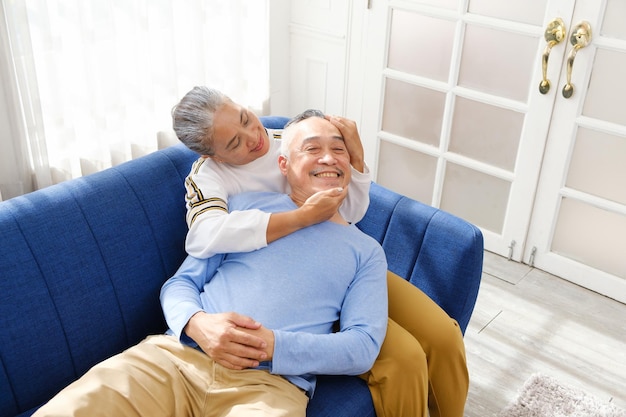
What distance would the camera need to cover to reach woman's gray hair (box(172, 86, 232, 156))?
1804mm

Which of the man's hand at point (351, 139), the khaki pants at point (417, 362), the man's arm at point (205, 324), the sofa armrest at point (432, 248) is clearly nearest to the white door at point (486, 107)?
the sofa armrest at point (432, 248)

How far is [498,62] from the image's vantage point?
2781mm

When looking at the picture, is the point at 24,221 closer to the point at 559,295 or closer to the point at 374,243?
the point at 374,243

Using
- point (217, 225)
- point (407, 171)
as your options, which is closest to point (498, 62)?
point (407, 171)

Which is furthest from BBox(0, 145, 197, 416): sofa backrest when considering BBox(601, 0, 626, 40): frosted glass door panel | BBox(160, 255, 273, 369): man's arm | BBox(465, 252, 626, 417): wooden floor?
BBox(601, 0, 626, 40): frosted glass door panel

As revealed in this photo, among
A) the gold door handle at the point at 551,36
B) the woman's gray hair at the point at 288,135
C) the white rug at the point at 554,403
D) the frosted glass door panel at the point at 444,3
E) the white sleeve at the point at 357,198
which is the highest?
the frosted glass door panel at the point at 444,3

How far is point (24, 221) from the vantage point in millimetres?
1661

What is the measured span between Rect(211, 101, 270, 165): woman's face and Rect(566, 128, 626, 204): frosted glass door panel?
1447mm

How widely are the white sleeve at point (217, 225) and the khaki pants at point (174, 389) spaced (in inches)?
11.0

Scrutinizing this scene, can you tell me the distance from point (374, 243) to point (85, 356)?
84cm

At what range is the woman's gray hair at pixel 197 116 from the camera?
180 centimetres

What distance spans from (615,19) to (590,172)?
0.61 meters

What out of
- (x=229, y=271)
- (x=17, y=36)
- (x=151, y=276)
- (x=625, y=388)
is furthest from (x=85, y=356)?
(x=625, y=388)

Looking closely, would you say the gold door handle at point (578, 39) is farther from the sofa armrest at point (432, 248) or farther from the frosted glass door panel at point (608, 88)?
the sofa armrest at point (432, 248)
